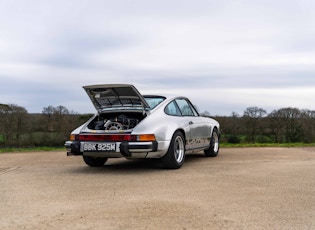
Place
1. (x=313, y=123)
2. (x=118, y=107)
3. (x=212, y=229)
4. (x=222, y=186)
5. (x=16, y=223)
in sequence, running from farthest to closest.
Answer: (x=313, y=123), (x=118, y=107), (x=222, y=186), (x=16, y=223), (x=212, y=229)

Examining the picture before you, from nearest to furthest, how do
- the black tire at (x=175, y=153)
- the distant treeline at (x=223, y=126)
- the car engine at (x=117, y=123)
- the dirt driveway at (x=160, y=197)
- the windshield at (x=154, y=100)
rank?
the dirt driveway at (x=160, y=197) → the black tire at (x=175, y=153) → the car engine at (x=117, y=123) → the windshield at (x=154, y=100) → the distant treeline at (x=223, y=126)

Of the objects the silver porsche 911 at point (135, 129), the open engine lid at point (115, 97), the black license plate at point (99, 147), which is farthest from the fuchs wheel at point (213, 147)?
the black license plate at point (99, 147)

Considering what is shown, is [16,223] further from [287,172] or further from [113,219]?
[287,172]

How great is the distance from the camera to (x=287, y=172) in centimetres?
652

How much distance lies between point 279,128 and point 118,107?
55.6 ft

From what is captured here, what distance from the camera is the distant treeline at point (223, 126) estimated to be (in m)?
19.5

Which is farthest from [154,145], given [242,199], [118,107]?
[242,199]

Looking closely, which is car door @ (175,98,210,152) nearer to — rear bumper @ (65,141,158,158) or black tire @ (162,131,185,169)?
black tire @ (162,131,185,169)

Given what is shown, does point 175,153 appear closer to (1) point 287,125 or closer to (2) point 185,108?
(2) point 185,108

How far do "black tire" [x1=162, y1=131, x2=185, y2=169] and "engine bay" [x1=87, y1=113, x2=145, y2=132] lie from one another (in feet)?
2.62

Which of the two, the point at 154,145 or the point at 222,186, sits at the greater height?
the point at 154,145

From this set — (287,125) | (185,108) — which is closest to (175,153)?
(185,108)

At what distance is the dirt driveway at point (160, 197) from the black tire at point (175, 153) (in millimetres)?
199

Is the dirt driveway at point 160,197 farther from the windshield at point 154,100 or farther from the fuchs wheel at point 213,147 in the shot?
the fuchs wheel at point 213,147
